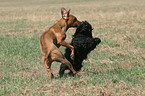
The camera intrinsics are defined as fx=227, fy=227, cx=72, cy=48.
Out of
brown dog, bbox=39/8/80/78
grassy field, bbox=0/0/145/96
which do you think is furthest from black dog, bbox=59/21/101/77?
brown dog, bbox=39/8/80/78

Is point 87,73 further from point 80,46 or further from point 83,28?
point 83,28

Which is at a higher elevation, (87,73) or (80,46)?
(80,46)

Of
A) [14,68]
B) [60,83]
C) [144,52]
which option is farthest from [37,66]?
[144,52]

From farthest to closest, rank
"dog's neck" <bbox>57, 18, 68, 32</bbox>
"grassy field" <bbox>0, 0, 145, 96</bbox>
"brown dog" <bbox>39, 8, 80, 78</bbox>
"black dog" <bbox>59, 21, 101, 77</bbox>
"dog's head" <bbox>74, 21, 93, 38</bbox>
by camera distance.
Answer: "dog's head" <bbox>74, 21, 93, 38</bbox> → "black dog" <bbox>59, 21, 101, 77</bbox> → "dog's neck" <bbox>57, 18, 68, 32</bbox> → "brown dog" <bbox>39, 8, 80, 78</bbox> → "grassy field" <bbox>0, 0, 145, 96</bbox>

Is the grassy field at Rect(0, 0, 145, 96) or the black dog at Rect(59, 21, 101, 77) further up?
the black dog at Rect(59, 21, 101, 77)

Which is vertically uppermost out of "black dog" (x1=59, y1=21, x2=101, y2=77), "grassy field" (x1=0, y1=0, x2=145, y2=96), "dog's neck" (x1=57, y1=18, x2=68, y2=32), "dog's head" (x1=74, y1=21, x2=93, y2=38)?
"dog's neck" (x1=57, y1=18, x2=68, y2=32)

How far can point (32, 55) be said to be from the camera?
8383 mm

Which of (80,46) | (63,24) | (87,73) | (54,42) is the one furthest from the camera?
(87,73)

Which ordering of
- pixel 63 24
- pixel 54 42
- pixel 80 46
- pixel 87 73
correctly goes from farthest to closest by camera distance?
pixel 87 73, pixel 80 46, pixel 63 24, pixel 54 42

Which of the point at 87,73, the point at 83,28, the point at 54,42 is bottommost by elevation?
the point at 87,73

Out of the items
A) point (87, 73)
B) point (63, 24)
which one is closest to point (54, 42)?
point (63, 24)

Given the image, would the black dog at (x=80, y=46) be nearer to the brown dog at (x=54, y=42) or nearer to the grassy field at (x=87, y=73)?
the grassy field at (x=87, y=73)

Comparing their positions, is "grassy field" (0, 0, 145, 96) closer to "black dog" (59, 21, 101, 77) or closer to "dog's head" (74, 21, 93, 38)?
"black dog" (59, 21, 101, 77)

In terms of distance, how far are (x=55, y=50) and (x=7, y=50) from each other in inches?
178
